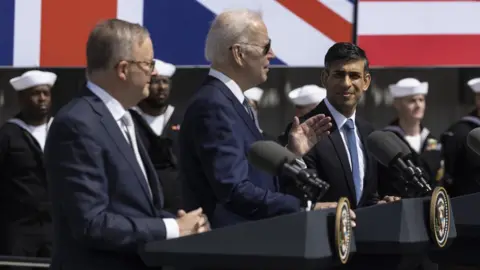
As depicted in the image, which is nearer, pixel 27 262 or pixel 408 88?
pixel 27 262

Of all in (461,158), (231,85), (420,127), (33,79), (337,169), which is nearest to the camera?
(231,85)

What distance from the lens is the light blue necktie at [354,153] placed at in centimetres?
498

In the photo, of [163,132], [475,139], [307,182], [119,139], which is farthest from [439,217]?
[163,132]

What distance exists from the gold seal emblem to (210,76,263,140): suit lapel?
2.69 feet

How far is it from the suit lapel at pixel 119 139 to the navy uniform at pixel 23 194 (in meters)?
4.14

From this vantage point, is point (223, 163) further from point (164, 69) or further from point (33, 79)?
point (33, 79)

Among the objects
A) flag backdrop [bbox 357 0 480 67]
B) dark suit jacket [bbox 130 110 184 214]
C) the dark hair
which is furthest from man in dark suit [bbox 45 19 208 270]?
dark suit jacket [bbox 130 110 184 214]

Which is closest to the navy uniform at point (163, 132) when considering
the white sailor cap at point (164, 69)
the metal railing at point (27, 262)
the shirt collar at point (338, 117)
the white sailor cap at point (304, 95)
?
the white sailor cap at point (164, 69)

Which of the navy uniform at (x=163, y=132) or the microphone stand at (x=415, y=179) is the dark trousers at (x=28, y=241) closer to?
the navy uniform at (x=163, y=132)

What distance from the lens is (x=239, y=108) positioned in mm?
4301

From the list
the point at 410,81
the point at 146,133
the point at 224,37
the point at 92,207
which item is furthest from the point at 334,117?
the point at 410,81

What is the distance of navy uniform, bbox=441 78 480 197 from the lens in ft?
26.6

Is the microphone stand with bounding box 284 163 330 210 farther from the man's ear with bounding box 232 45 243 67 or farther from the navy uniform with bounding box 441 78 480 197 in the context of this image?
the navy uniform with bounding box 441 78 480 197

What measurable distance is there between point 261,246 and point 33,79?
4867mm
